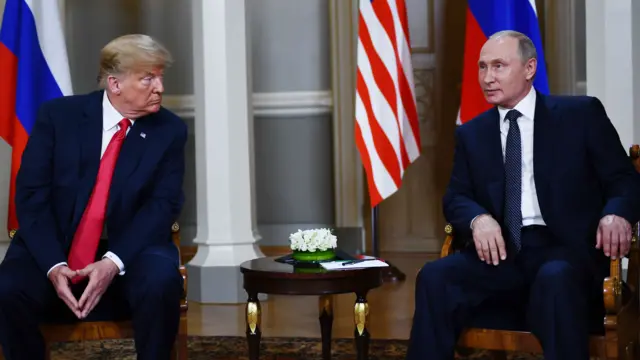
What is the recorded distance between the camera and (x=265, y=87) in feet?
21.1

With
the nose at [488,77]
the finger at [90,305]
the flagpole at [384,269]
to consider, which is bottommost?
the flagpole at [384,269]

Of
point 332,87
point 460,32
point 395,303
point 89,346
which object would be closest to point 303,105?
point 332,87

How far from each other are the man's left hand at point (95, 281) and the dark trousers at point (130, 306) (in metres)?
0.07

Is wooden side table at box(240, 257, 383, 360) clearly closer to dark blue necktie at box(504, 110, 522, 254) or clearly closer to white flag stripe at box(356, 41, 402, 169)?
dark blue necktie at box(504, 110, 522, 254)

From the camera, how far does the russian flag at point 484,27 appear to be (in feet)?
13.9

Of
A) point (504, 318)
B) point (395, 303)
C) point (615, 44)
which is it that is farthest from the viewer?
point (395, 303)

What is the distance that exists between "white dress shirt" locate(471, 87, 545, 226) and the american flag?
5.45 feet

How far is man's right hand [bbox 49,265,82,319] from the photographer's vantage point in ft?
9.65

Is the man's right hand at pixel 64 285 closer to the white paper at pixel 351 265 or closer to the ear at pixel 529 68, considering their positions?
the white paper at pixel 351 265

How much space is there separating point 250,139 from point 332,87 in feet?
4.83

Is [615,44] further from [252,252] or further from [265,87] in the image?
[265,87]

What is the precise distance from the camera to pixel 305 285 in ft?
10.8

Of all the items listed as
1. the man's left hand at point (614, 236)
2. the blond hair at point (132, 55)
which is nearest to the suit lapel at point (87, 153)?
the blond hair at point (132, 55)

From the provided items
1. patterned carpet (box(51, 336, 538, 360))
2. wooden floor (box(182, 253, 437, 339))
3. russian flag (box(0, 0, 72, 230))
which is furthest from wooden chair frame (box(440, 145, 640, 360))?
russian flag (box(0, 0, 72, 230))
